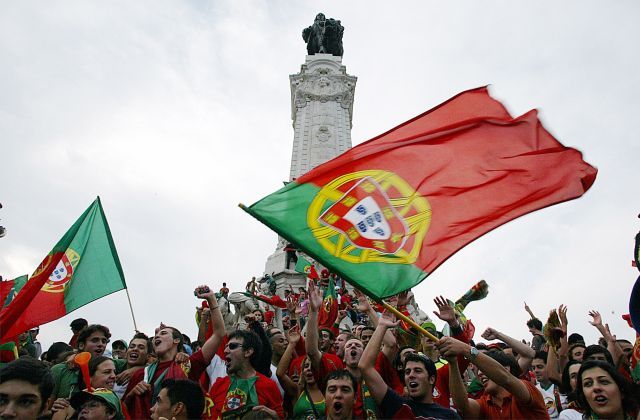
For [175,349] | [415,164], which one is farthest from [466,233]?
[175,349]

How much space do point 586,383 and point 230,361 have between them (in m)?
3.04

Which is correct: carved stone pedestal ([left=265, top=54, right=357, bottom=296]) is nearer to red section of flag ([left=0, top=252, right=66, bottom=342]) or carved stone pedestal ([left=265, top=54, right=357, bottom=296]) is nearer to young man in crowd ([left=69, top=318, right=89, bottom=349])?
young man in crowd ([left=69, top=318, right=89, bottom=349])

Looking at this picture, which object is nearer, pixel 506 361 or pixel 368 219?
pixel 506 361

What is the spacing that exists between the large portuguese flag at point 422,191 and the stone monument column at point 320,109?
948 inches

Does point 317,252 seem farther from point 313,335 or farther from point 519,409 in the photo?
point 519,409

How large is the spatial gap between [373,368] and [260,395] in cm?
121

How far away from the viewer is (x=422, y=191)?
5668 millimetres

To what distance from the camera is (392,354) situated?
19.5 feet

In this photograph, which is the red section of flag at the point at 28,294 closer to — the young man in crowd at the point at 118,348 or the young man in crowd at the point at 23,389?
the young man in crowd at the point at 23,389

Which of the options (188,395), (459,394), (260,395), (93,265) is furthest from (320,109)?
(188,395)

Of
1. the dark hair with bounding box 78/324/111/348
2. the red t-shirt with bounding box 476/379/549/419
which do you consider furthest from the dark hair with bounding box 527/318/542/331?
the dark hair with bounding box 78/324/111/348

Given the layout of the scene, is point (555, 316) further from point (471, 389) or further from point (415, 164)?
point (415, 164)

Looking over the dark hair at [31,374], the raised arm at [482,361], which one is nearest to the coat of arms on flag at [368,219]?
the raised arm at [482,361]

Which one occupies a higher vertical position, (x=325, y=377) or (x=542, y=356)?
(x=542, y=356)
